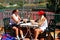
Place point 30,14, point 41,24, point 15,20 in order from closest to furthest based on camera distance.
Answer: point 41,24, point 15,20, point 30,14

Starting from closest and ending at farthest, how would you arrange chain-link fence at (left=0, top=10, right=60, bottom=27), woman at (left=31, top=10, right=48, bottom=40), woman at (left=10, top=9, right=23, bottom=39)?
woman at (left=31, top=10, right=48, bottom=40)
woman at (left=10, top=9, right=23, bottom=39)
chain-link fence at (left=0, top=10, right=60, bottom=27)

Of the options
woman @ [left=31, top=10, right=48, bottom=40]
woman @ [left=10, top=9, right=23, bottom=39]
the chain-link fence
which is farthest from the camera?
the chain-link fence

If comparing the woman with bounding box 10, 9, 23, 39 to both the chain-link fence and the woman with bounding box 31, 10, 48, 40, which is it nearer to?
the chain-link fence

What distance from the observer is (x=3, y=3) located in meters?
9.28

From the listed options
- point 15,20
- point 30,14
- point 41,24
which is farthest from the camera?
point 30,14

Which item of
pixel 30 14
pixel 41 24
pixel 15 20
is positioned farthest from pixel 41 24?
pixel 15 20

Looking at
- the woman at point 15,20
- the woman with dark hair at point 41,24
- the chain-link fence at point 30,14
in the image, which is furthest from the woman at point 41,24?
the woman at point 15,20

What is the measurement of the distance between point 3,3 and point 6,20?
0.51m

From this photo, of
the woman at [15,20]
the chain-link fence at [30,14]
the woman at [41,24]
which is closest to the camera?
the woman at [41,24]

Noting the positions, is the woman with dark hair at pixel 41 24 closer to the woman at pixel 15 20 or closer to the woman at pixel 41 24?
the woman at pixel 41 24

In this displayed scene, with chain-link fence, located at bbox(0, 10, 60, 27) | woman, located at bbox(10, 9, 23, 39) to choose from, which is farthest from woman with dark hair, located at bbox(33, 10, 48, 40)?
woman, located at bbox(10, 9, 23, 39)

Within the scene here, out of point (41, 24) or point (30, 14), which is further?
point (30, 14)

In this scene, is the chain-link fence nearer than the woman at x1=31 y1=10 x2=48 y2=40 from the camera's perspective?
No

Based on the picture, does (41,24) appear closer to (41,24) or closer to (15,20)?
(41,24)
